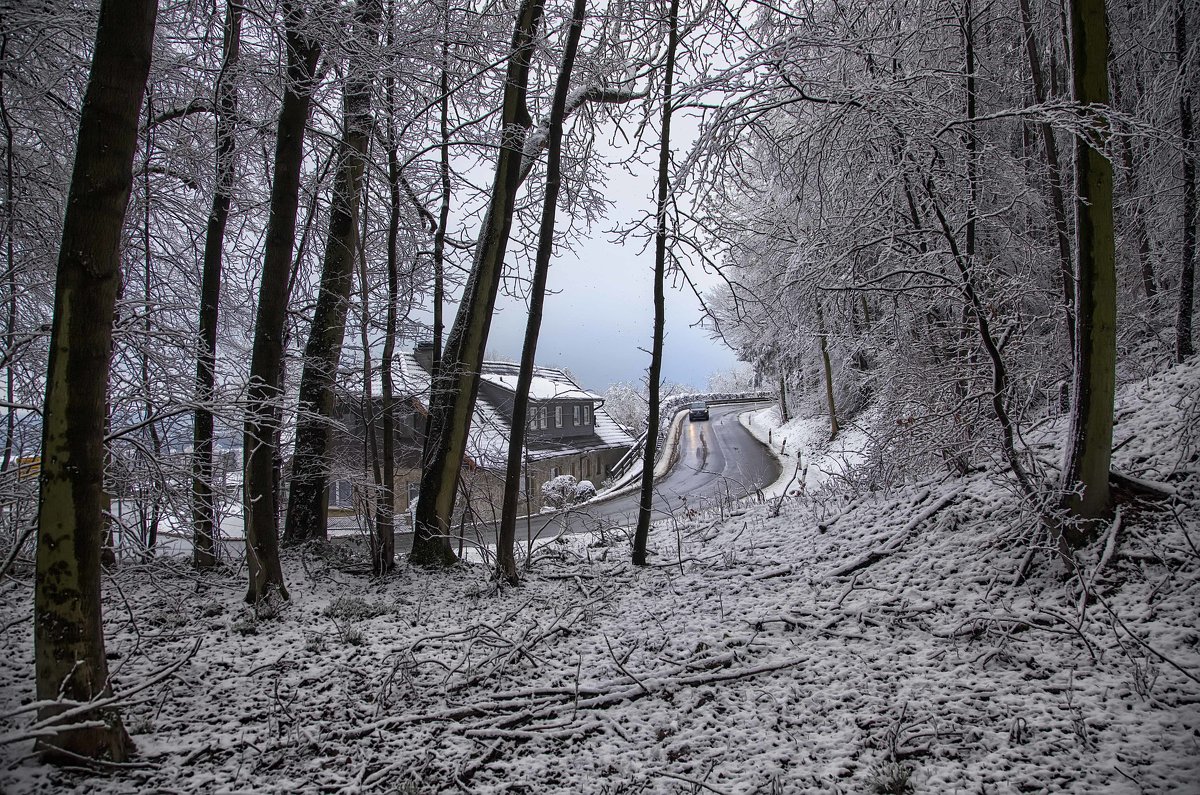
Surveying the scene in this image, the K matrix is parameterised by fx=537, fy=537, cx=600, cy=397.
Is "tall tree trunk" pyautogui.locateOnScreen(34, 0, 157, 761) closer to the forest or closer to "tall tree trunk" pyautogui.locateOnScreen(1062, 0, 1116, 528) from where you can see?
the forest

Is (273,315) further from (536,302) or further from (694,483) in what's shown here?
(694,483)

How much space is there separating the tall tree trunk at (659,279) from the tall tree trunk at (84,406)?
458 centimetres

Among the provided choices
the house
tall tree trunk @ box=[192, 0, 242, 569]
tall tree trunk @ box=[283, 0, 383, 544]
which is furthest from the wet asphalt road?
tall tree trunk @ box=[192, 0, 242, 569]

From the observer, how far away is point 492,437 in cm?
827

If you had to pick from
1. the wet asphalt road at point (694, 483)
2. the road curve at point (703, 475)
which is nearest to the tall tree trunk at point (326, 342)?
the wet asphalt road at point (694, 483)

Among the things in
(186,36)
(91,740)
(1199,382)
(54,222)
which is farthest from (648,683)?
(186,36)

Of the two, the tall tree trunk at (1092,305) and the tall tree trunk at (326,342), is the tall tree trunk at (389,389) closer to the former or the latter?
the tall tree trunk at (326,342)

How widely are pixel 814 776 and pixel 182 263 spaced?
325 inches

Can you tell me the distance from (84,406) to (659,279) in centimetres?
528

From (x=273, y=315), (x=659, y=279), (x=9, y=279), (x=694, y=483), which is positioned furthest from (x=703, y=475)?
(x=9, y=279)

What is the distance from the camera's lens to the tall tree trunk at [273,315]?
4.61 metres

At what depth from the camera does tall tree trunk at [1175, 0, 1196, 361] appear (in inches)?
253

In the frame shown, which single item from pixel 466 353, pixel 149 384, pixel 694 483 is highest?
pixel 466 353

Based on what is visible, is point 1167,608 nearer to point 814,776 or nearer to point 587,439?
point 814,776
